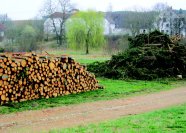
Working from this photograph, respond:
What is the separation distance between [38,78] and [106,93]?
9.80 ft

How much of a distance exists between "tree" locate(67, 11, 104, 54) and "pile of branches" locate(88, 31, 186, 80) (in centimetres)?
3687

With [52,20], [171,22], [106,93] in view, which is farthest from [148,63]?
[52,20]

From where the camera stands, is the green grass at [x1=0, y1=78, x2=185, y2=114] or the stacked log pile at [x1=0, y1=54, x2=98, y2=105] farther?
the stacked log pile at [x1=0, y1=54, x2=98, y2=105]

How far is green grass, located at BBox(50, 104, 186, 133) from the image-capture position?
28.7ft

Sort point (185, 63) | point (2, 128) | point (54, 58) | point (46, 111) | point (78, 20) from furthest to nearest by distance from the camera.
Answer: point (78, 20)
point (185, 63)
point (54, 58)
point (46, 111)
point (2, 128)

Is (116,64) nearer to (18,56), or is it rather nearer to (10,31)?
(18,56)

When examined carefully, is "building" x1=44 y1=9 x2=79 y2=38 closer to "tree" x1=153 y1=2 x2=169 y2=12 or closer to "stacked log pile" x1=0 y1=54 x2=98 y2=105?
"tree" x1=153 y1=2 x2=169 y2=12

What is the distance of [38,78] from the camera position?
13.8 m

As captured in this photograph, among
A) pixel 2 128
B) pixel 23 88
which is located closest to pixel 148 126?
pixel 2 128

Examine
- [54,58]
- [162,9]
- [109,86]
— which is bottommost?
[109,86]

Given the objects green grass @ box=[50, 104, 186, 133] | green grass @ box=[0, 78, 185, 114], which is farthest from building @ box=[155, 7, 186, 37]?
green grass @ box=[50, 104, 186, 133]

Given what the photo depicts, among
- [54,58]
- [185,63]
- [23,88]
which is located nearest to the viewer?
[23,88]

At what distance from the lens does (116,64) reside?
2194 centimetres

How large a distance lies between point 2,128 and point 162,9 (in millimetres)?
84254
